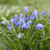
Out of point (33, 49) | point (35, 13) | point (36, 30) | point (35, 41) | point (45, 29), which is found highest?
point (35, 13)

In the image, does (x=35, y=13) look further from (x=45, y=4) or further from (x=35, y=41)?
(x=45, y=4)

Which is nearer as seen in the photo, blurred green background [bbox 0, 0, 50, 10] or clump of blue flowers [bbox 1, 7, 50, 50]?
clump of blue flowers [bbox 1, 7, 50, 50]

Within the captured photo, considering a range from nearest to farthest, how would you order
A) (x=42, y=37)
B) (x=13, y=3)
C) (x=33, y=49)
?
(x=33, y=49) → (x=42, y=37) → (x=13, y=3)

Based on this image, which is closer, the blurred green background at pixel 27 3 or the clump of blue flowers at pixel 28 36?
the clump of blue flowers at pixel 28 36

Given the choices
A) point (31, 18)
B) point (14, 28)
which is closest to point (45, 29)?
point (31, 18)

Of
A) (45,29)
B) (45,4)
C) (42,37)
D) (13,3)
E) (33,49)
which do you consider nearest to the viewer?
(33,49)

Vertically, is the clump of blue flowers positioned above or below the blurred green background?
below

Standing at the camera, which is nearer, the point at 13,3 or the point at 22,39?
the point at 22,39

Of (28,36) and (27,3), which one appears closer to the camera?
(28,36)

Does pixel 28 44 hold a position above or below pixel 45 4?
below

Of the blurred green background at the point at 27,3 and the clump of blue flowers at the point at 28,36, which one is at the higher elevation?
the blurred green background at the point at 27,3

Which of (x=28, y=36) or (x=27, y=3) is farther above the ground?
(x=27, y=3)
